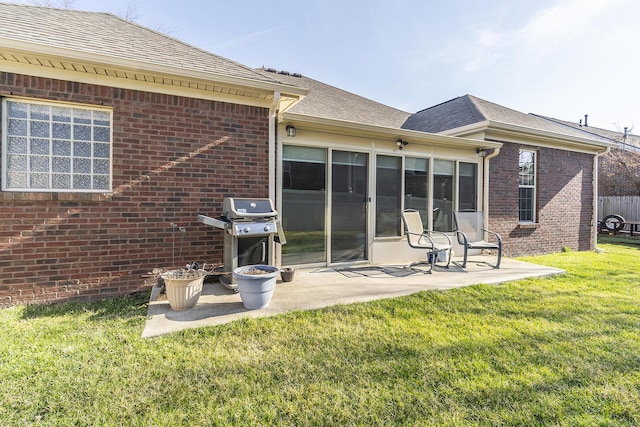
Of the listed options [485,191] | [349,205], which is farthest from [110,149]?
[485,191]

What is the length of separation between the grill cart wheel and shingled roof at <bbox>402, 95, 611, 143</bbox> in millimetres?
6583

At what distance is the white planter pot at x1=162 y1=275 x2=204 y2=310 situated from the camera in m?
3.44

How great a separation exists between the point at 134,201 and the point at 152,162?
1.93 feet

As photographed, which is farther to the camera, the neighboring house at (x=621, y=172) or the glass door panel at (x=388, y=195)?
the neighboring house at (x=621, y=172)

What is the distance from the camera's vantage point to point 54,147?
3.82 meters

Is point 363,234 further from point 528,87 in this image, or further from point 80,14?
point 528,87

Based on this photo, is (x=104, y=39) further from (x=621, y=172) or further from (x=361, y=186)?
(x=621, y=172)

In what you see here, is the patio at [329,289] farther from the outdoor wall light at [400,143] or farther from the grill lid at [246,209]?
the outdoor wall light at [400,143]

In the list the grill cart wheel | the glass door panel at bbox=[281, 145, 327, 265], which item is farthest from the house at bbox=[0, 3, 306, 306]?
the grill cart wheel

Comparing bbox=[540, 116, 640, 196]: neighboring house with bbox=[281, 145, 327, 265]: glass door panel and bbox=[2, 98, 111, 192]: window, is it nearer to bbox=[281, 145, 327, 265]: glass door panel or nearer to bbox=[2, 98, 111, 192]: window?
bbox=[281, 145, 327, 265]: glass door panel

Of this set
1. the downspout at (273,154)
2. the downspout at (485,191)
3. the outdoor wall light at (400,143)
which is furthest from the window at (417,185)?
the downspout at (273,154)

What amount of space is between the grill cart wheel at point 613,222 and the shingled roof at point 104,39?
1642 centimetres

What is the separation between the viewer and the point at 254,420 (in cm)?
189

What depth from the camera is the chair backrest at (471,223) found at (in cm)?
655
